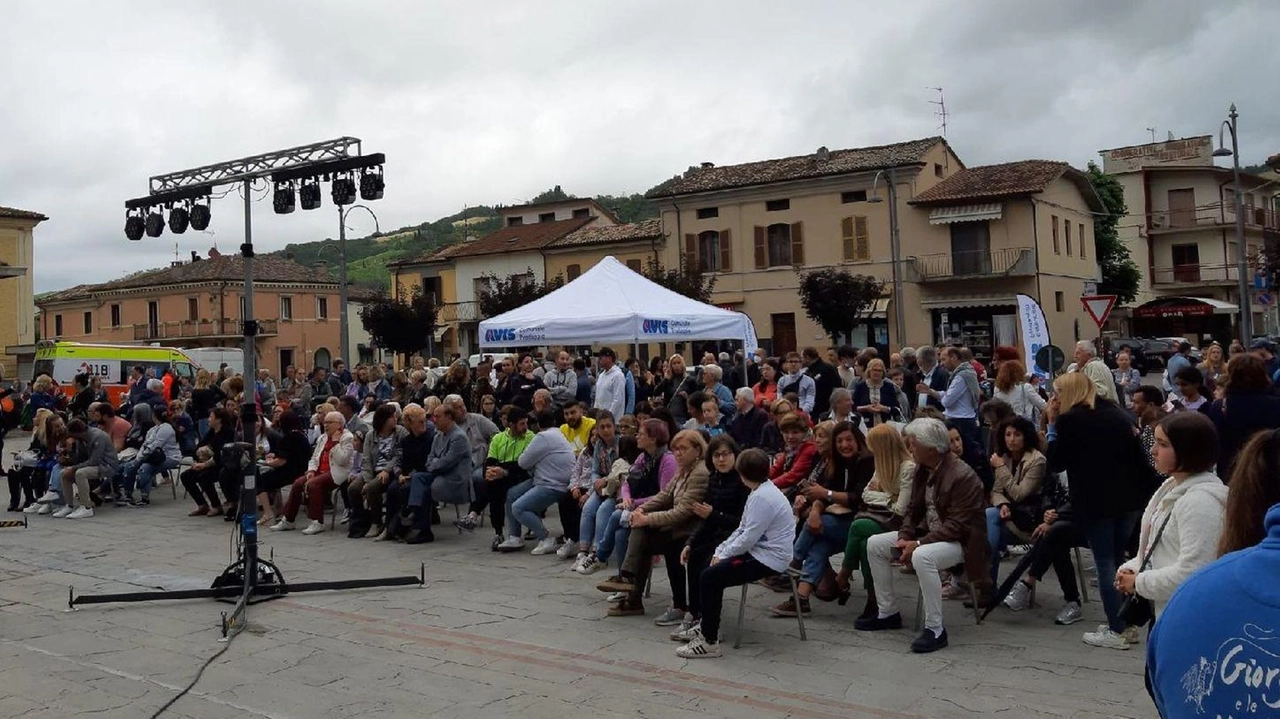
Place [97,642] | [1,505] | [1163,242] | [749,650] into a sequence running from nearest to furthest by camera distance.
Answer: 1. [749,650]
2. [97,642]
3. [1,505]
4. [1163,242]

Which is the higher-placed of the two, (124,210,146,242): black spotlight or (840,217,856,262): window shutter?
(840,217,856,262): window shutter

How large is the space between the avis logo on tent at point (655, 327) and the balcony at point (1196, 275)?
154 feet

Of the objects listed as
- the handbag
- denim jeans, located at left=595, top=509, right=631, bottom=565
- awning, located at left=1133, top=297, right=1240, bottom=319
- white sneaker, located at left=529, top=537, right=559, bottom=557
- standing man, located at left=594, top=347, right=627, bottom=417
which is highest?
awning, located at left=1133, top=297, right=1240, bottom=319

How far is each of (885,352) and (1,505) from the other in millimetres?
29747

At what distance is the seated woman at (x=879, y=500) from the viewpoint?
6.84 meters

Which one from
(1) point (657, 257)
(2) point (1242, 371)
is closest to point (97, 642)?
(2) point (1242, 371)

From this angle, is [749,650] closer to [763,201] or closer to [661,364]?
[661,364]

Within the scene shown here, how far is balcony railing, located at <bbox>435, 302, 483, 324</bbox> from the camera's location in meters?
47.8

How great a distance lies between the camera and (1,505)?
47.1 ft

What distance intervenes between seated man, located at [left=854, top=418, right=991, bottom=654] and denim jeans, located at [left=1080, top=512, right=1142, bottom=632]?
630 mm

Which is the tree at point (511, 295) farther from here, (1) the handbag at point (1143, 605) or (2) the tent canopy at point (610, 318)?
(1) the handbag at point (1143, 605)

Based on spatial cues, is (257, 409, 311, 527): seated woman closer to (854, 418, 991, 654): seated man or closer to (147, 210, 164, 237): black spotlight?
(147, 210, 164, 237): black spotlight

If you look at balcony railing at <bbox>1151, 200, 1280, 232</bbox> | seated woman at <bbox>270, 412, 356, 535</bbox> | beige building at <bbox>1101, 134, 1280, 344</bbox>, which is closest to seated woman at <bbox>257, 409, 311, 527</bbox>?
seated woman at <bbox>270, 412, 356, 535</bbox>

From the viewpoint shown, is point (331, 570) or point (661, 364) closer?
point (331, 570)
